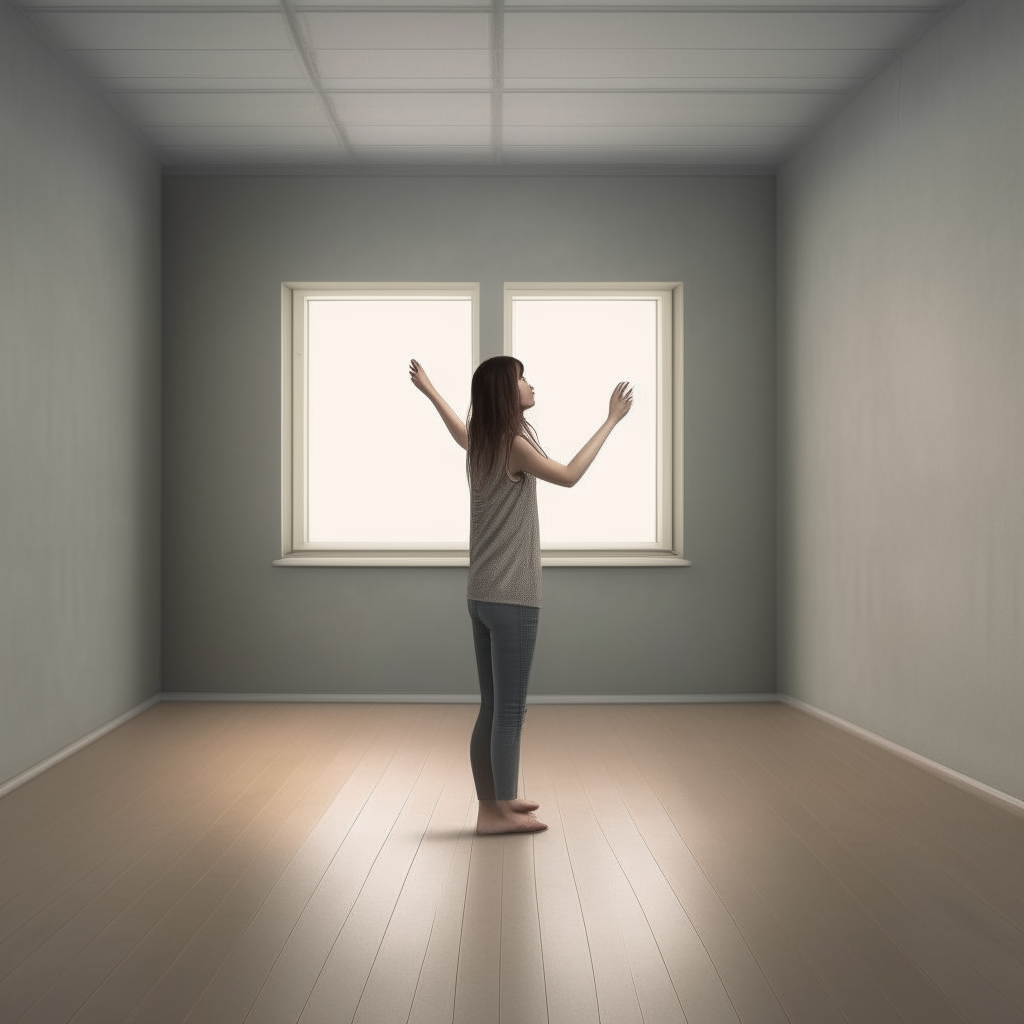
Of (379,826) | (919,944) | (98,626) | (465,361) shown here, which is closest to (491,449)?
(379,826)

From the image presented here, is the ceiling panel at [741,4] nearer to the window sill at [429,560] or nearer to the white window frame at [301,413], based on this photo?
the white window frame at [301,413]

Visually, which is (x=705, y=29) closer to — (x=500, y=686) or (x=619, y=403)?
(x=619, y=403)

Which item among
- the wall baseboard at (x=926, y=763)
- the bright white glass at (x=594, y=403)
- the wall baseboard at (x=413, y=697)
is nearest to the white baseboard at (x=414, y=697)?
the wall baseboard at (x=413, y=697)

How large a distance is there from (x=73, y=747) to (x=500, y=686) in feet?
7.38

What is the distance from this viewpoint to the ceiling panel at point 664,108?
4.84 meters

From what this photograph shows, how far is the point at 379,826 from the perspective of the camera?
3.41m

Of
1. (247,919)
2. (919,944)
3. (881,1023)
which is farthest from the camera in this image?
(247,919)

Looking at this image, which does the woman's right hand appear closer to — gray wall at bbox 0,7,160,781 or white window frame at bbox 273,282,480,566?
gray wall at bbox 0,7,160,781

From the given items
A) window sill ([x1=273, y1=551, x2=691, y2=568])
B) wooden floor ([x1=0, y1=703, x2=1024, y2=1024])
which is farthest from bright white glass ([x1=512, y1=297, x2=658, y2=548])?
wooden floor ([x1=0, y1=703, x2=1024, y2=1024])

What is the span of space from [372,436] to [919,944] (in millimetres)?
4210

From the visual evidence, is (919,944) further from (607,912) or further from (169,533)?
(169,533)

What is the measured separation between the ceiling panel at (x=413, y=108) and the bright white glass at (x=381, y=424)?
1106 mm

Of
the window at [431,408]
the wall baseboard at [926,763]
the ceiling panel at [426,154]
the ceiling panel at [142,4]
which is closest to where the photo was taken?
the wall baseboard at [926,763]

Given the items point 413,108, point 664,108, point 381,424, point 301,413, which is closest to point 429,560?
point 381,424
